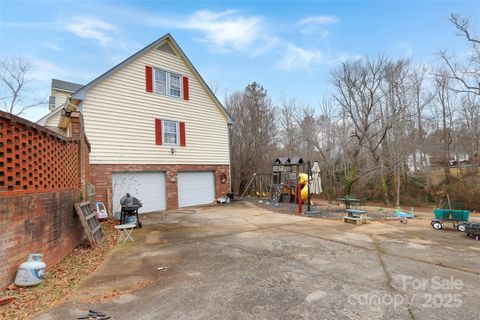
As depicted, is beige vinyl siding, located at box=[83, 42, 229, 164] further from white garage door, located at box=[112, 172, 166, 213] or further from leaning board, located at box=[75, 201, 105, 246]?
leaning board, located at box=[75, 201, 105, 246]

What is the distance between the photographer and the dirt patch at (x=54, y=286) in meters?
3.13

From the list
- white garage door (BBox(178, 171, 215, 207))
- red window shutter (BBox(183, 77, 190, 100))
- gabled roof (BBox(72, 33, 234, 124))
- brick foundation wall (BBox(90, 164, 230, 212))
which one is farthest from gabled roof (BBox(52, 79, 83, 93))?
white garage door (BBox(178, 171, 215, 207))

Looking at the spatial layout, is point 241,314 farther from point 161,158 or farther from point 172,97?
point 172,97

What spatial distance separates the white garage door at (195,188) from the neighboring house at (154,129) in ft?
0.14

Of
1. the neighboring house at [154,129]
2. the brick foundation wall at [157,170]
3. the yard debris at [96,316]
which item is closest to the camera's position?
the yard debris at [96,316]

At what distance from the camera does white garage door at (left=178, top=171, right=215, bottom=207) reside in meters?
13.7

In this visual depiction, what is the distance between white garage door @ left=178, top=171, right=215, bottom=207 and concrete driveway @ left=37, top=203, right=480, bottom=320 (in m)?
6.65

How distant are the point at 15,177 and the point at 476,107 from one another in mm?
25606

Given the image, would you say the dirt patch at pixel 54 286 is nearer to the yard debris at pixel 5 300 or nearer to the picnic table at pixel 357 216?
the yard debris at pixel 5 300

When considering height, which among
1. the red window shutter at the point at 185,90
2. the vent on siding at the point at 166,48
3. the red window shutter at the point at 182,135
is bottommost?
the red window shutter at the point at 182,135

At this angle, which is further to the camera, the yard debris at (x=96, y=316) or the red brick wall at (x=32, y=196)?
the red brick wall at (x=32, y=196)

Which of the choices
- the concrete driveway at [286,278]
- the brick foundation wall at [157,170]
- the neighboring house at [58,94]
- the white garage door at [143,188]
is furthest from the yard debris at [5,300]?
the neighboring house at [58,94]

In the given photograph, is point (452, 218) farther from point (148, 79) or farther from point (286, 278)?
point (148, 79)

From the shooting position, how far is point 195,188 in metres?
14.3
